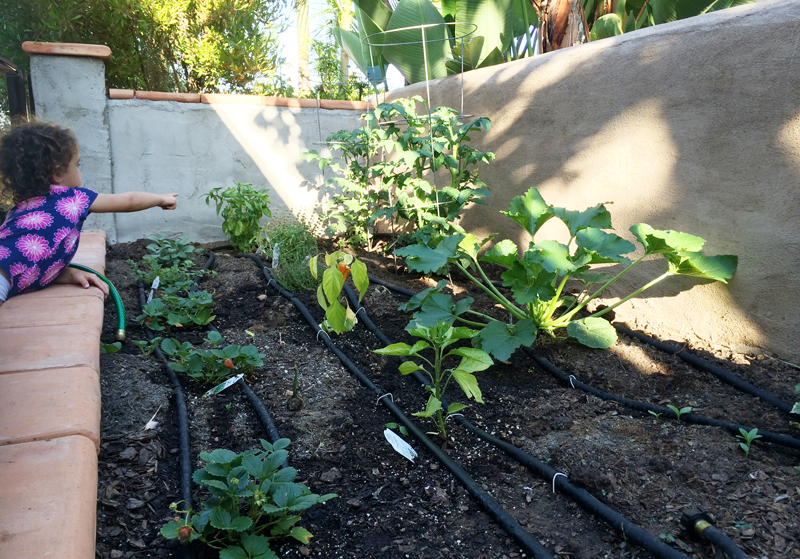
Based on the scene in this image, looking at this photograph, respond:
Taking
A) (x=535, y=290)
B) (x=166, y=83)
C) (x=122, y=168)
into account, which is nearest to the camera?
(x=535, y=290)

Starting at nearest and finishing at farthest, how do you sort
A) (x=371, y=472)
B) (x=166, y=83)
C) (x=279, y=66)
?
(x=371, y=472)
(x=166, y=83)
(x=279, y=66)

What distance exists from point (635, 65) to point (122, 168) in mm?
3913

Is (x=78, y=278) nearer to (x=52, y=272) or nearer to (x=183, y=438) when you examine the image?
(x=52, y=272)

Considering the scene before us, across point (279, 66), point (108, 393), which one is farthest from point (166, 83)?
point (108, 393)

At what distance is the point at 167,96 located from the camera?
4516 millimetres

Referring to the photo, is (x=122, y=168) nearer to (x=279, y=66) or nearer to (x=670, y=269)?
(x=279, y=66)

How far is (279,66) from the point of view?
20.8ft

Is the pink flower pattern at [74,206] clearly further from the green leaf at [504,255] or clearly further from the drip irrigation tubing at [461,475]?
the green leaf at [504,255]

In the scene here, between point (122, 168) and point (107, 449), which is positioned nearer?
point (107, 449)

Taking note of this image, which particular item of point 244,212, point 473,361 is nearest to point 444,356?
point 473,361

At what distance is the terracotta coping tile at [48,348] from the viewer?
1.74 metres

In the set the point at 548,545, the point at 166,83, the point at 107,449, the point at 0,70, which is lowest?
the point at 548,545

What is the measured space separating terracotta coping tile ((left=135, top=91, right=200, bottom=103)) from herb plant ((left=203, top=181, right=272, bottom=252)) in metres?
0.84

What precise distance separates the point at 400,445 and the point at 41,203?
199cm
